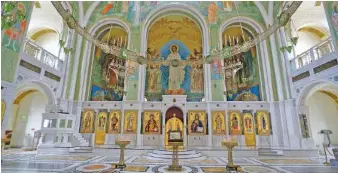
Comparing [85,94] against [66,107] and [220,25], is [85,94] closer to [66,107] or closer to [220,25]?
[66,107]

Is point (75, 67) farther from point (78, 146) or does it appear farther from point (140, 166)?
point (140, 166)

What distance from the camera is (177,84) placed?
49.8ft

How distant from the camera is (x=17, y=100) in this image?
14.5m

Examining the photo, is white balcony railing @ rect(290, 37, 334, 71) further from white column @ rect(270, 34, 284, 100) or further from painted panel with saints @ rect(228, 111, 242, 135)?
painted panel with saints @ rect(228, 111, 242, 135)

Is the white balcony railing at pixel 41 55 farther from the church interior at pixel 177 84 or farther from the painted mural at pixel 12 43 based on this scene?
the painted mural at pixel 12 43

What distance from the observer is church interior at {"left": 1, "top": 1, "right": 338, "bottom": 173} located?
10.4 meters

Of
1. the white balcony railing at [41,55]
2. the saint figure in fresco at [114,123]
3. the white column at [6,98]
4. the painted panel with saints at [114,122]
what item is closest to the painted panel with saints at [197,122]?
the painted panel with saints at [114,122]

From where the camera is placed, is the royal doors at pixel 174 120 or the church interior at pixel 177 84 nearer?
the church interior at pixel 177 84

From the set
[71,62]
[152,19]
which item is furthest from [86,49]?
[152,19]

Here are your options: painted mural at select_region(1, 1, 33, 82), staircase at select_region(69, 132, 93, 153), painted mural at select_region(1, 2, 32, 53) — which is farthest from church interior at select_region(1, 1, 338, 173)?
painted mural at select_region(1, 1, 33, 82)

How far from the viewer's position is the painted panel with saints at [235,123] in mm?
12898

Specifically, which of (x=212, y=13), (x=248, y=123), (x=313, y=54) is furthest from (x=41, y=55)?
(x=313, y=54)

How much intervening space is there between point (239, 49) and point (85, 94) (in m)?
11.5

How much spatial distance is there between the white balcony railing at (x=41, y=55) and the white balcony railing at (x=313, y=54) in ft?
50.6
